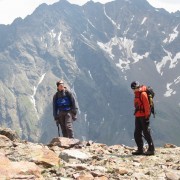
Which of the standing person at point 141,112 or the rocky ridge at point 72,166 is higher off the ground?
the standing person at point 141,112

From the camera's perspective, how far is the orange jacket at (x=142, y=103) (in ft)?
53.0

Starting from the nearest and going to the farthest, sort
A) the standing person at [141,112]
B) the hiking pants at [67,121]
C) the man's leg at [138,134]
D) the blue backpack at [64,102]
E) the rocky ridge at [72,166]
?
1. the rocky ridge at [72,166]
2. the standing person at [141,112]
3. the man's leg at [138,134]
4. the blue backpack at [64,102]
5. the hiking pants at [67,121]

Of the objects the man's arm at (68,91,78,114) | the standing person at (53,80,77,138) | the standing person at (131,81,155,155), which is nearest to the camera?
the standing person at (131,81,155,155)

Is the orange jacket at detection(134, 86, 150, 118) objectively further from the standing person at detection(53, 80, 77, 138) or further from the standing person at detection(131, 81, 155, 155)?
the standing person at detection(53, 80, 77, 138)

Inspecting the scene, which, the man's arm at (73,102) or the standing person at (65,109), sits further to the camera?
the standing person at (65,109)

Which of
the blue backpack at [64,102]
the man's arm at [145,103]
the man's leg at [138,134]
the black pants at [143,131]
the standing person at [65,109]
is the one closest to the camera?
the man's arm at [145,103]

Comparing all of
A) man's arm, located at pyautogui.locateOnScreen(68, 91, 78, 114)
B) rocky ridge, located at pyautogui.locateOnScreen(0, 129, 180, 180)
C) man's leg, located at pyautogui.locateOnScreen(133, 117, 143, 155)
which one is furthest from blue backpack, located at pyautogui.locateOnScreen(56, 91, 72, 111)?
rocky ridge, located at pyautogui.locateOnScreen(0, 129, 180, 180)

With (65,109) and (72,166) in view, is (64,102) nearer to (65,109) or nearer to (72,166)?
(65,109)

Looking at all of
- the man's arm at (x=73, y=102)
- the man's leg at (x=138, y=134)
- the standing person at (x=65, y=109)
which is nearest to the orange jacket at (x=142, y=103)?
the man's leg at (x=138, y=134)

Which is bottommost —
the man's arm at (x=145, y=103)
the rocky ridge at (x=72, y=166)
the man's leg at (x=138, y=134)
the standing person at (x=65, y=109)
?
the rocky ridge at (x=72, y=166)

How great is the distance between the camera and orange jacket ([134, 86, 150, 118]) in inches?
636

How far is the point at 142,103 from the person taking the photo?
1647 centimetres

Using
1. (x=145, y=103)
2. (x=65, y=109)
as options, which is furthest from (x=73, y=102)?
(x=145, y=103)

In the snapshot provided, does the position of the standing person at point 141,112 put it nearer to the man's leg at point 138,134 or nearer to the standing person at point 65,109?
the man's leg at point 138,134
